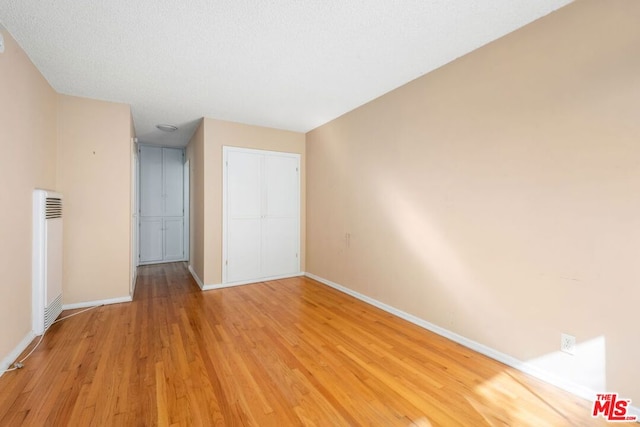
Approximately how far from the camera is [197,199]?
183 inches

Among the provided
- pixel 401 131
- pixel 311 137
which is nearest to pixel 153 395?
pixel 401 131

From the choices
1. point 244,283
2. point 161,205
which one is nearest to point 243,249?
point 244,283

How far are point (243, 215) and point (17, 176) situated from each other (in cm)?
251

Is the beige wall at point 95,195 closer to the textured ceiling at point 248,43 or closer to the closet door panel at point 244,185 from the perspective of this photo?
the textured ceiling at point 248,43

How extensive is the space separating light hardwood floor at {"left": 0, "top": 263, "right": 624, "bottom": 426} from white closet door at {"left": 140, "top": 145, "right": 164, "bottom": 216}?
3314 mm

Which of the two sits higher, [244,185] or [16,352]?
[244,185]

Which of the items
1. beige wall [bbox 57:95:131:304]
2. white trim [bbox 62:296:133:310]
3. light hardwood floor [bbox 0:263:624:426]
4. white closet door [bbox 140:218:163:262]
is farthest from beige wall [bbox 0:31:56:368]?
white closet door [bbox 140:218:163:262]

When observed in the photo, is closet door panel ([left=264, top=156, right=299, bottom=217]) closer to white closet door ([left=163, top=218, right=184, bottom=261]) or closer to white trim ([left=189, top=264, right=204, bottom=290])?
white trim ([left=189, top=264, right=204, bottom=290])

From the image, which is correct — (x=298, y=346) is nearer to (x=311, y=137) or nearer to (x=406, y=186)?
(x=406, y=186)

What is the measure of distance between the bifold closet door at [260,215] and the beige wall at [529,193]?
1968 millimetres

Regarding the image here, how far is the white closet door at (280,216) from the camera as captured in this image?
460 centimetres

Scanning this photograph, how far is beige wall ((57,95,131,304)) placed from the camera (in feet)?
10.7

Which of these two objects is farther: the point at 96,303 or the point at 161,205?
the point at 161,205

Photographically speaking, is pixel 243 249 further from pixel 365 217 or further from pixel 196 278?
pixel 365 217
